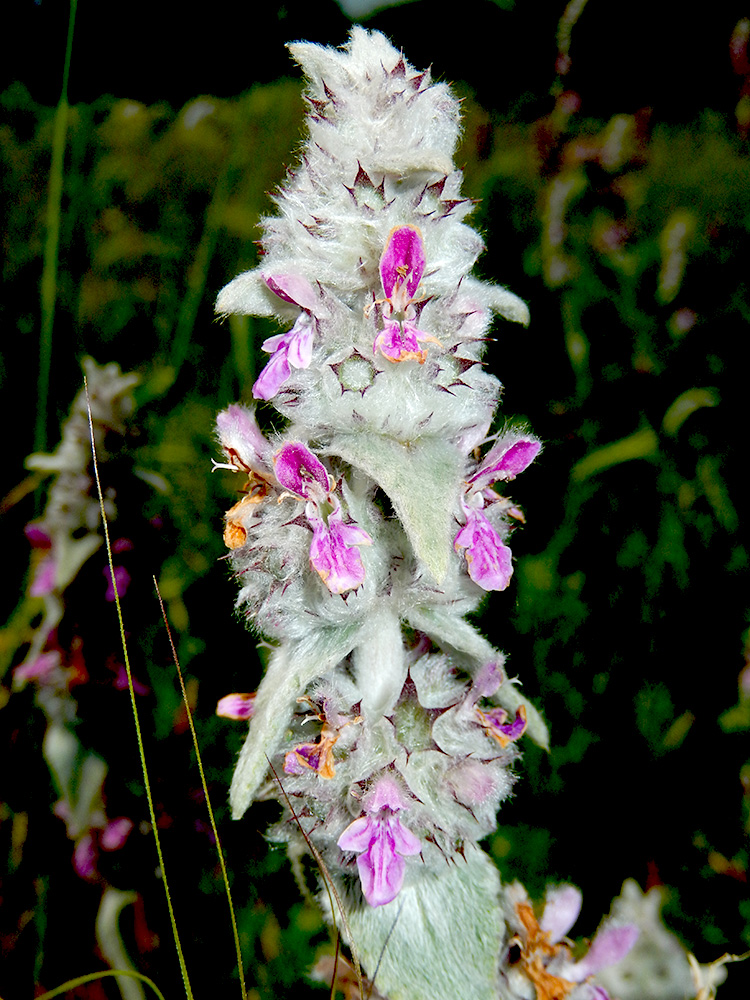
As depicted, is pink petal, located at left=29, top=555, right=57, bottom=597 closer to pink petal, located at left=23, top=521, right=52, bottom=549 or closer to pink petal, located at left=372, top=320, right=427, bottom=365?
pink petal, located at left=23, top=521, right=52, bottom=549

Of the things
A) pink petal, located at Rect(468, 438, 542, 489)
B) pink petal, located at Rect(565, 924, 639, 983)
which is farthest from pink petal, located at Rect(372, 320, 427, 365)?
pink petal, located at Rect(565, 924, 639, 983)

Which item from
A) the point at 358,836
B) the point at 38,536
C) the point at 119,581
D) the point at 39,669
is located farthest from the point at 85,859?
the point at 358,836

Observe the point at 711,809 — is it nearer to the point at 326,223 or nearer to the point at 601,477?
the point at 601,477

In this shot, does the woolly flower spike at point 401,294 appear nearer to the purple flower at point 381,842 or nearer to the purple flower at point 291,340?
the purple flower at point 291,340

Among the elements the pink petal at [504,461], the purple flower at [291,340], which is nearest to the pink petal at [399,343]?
the purple flower at [291,340]

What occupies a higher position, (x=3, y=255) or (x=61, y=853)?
(x=3, y=255)

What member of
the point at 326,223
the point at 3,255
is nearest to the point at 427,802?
the point at 326,223
